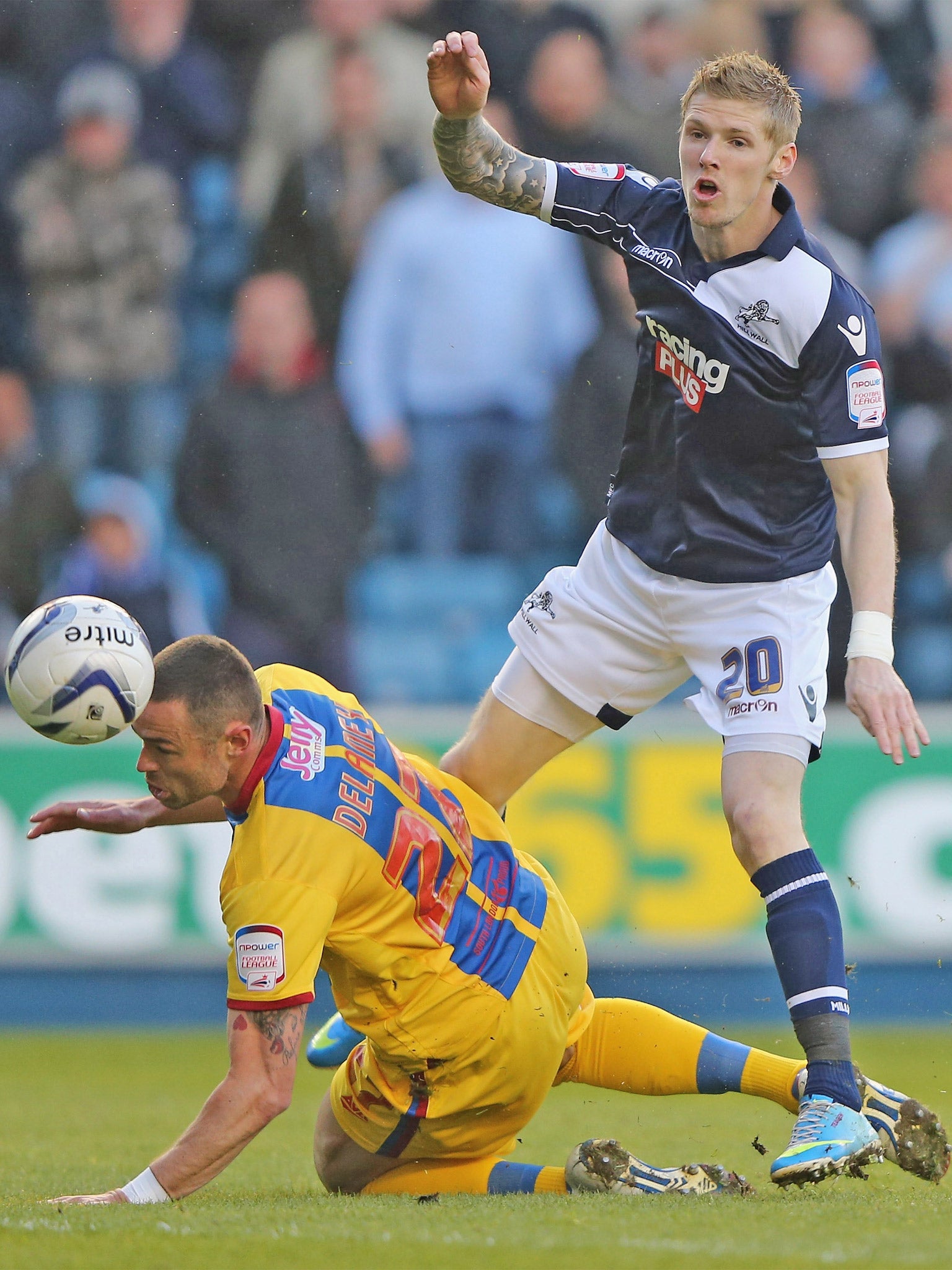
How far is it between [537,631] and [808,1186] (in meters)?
1.58

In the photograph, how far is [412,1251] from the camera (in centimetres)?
289

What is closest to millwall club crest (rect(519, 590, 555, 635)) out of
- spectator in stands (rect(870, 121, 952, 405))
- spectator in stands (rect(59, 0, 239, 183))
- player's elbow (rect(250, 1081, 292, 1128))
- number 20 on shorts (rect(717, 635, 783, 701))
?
number 20 on shorts (rect(717, 635, 783, 701))

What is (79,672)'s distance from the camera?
11.7ft

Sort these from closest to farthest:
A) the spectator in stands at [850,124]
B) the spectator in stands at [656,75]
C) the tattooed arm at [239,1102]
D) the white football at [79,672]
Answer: the tattooed arm at [239,1102] → the white football at [79,672] → the spectator in stands at [656,75] → the spectator in stands at [850,124]

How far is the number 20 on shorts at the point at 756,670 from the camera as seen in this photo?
4070mm

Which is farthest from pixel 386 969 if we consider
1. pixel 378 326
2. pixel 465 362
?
pixel 378 326

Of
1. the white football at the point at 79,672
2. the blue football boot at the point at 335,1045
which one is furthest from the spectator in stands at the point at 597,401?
the white football at the point at 79,672

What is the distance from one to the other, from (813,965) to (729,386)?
1.41 meters

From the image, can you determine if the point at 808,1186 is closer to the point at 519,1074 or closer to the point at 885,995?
the point at 519,1074

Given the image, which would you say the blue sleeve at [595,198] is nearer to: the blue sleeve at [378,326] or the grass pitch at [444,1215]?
the grass pitch at [444,1215]

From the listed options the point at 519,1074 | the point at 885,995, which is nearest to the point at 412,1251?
the point at 519,1074

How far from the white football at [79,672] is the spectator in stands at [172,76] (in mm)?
6364

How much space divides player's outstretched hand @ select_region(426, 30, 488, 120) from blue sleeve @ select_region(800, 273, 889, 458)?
3.50ft

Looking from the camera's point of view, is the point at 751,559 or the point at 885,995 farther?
the point at 885,995
